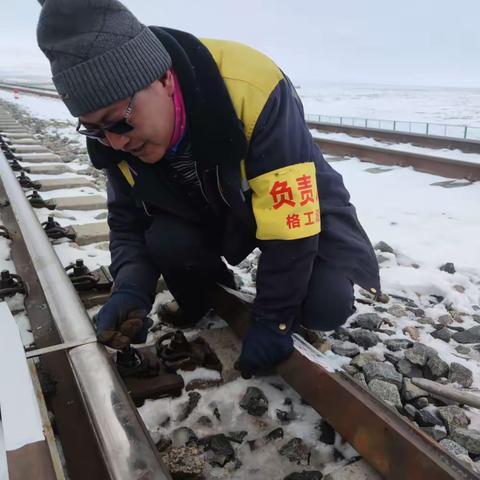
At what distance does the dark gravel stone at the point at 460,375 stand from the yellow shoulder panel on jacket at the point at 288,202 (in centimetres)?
82

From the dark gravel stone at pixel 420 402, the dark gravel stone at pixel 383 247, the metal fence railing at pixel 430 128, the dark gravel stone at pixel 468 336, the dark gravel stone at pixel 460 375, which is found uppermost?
the dark gravel stone at pixel 420 402

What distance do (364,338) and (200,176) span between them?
100 cm

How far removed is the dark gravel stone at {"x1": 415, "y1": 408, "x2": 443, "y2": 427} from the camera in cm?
173

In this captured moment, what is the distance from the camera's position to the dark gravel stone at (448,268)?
3.03m

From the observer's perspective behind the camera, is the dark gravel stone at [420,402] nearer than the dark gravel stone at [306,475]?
No

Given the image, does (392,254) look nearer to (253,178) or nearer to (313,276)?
(313,276)

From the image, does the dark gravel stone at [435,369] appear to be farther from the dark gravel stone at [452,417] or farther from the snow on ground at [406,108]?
the snow on ground at [406,108]

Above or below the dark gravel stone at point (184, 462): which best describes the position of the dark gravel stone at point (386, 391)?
below

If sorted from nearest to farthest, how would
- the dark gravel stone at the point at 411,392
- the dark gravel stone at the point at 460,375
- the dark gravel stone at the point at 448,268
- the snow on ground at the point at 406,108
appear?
the dark gravel stone at the point at 411,392
the dark gravel stone at the point at 460,375
the dark gravel stone at the point at 448,268
the snow on ground at the point at 406,108

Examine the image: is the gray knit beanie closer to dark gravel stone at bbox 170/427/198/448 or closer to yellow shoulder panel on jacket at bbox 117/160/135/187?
yellow shoulder panel on jacket at bbox 117/160/135/187

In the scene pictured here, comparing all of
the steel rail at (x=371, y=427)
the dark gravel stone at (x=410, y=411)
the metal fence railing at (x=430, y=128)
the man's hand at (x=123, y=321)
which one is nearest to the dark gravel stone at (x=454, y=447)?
the dark gravel stone at (x=410, y=411)

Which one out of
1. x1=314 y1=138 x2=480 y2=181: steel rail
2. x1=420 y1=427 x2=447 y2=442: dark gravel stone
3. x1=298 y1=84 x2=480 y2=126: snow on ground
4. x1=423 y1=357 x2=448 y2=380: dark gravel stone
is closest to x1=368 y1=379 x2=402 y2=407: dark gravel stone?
x1=420 y1=427 x2=447 y2=442: dark gravel stone

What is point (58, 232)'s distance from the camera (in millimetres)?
3365

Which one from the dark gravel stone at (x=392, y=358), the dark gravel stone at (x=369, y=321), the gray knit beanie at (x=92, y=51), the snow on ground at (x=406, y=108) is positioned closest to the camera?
the gray knit beanie at (x=92, y=51)
